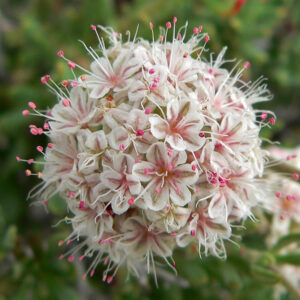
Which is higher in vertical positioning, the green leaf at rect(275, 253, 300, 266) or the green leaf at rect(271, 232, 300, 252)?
the green leaf at rect(271, 232, 300, 252)

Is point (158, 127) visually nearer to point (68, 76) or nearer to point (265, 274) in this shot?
point (68, 76)

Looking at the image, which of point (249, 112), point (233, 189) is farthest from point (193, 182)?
point (249, 112)

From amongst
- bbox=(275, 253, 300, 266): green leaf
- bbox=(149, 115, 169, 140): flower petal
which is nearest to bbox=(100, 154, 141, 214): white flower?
bbox=(149, 115, 169, 140): flower petal

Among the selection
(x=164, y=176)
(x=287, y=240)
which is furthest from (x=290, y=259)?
(x=164, y=176)

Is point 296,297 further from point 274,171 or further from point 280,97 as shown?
point 280,97

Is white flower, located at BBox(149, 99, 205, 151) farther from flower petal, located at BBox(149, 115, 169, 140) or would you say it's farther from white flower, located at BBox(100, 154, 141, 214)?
white flower, located at BBox(100, 154, 141, 214)

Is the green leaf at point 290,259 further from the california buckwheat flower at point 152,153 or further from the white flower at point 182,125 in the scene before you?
the white flower at point 182,125

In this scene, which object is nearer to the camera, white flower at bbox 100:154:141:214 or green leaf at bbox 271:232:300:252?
white flower at bbox 100:154:141:214

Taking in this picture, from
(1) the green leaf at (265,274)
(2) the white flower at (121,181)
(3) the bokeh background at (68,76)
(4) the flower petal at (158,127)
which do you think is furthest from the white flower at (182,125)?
(1) the green leaf at (265,274)
